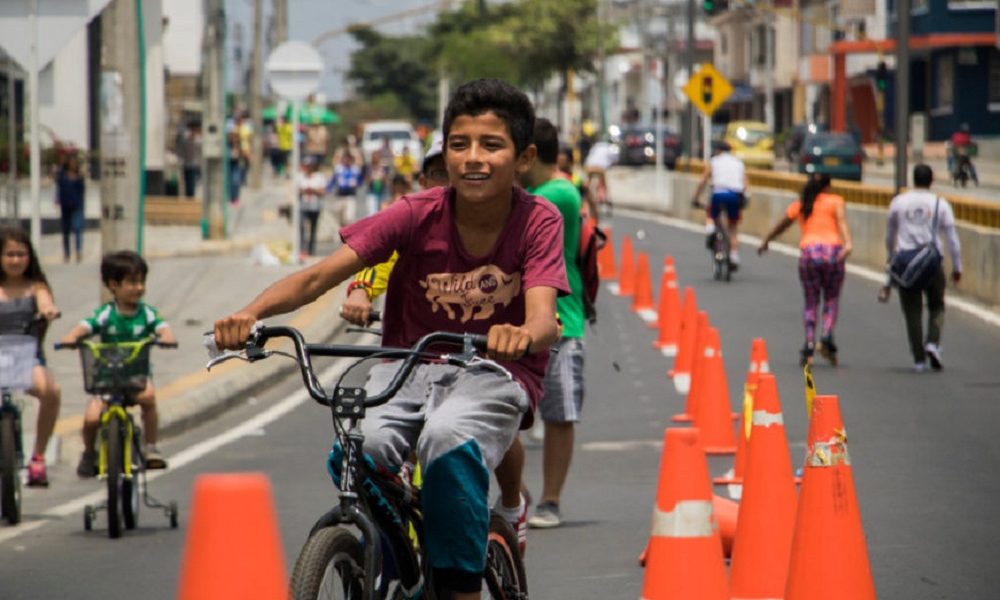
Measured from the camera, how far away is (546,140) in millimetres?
9648

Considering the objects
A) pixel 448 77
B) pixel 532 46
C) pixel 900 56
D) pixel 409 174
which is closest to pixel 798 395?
pixel 900 56

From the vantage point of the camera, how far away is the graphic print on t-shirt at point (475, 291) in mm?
5555

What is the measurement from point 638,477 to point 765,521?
12.5ft

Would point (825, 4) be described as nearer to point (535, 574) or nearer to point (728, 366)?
point (728, 366)

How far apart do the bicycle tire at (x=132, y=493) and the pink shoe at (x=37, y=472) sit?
1.32 meters

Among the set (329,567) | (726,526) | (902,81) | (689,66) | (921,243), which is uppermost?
(689,66)

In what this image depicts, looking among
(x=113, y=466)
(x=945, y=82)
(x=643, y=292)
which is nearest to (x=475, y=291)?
(x=113, y=466)

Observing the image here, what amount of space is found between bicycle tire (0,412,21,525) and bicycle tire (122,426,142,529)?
0.56 m

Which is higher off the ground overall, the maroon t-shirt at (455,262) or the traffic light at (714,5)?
the traffic light at (714,5)

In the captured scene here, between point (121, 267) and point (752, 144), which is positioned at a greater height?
point (752, 144)

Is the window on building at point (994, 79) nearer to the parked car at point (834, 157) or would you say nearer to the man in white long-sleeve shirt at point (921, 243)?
the parked car at point (834, 157)

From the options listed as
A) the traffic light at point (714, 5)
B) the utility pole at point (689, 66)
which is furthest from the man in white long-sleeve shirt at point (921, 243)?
the utility pole at point (689, 66)

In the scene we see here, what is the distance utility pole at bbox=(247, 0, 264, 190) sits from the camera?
2340 inches

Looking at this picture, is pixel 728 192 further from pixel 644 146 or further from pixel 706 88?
pixel 644 146
